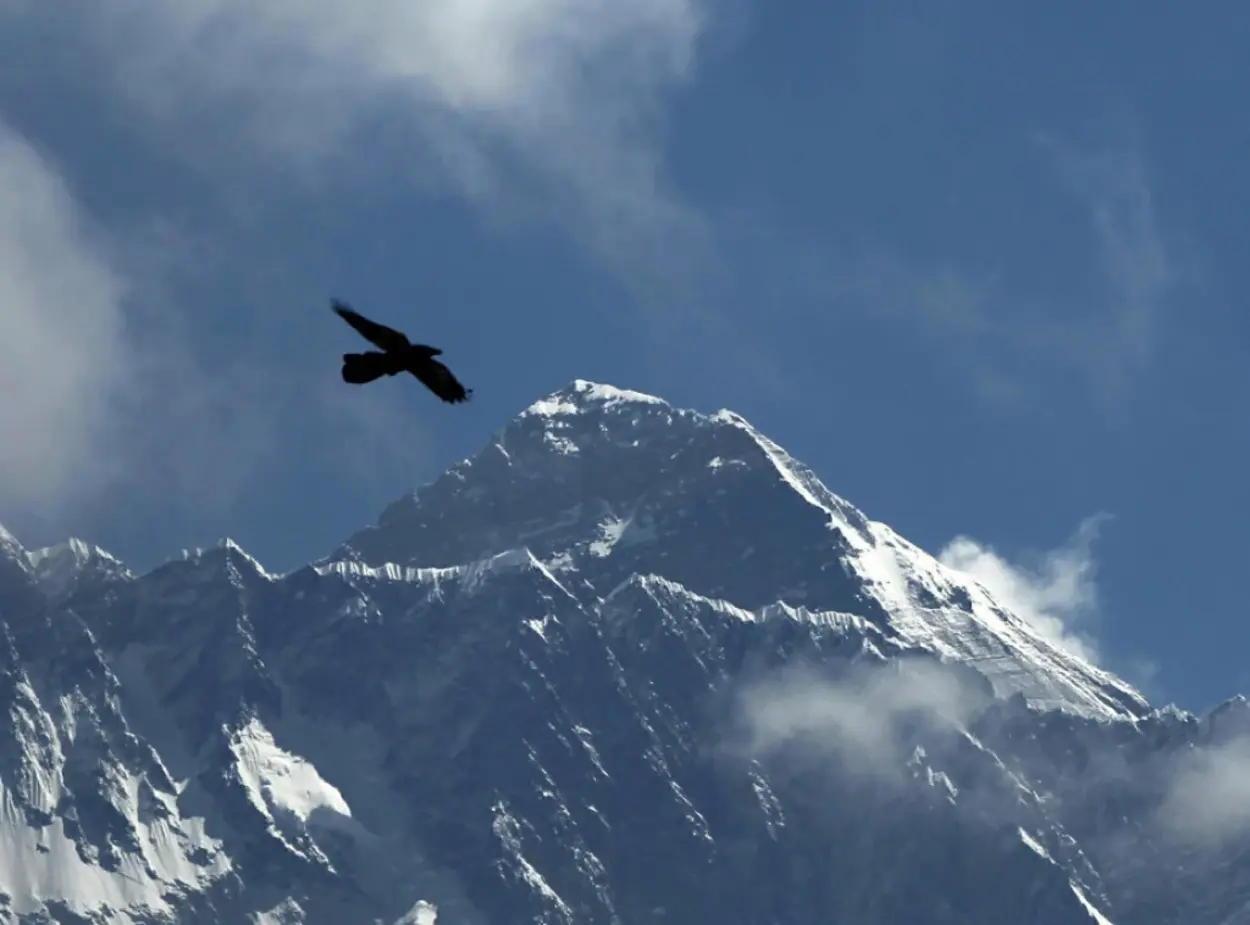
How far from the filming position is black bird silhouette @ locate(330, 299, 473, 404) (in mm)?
47969

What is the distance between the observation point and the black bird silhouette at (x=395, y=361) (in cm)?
4797

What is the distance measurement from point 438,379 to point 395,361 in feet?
2.35

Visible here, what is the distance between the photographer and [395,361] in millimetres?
48500

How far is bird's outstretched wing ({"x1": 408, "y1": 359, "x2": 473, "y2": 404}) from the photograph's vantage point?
48312 mm

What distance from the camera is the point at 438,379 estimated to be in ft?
159

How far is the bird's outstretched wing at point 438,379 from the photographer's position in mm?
48312

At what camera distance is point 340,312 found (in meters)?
47.9

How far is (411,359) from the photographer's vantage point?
1900 inches

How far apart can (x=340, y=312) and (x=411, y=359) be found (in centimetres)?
131
